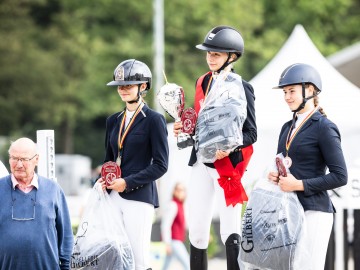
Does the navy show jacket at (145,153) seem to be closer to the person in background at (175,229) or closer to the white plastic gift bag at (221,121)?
the white plastic gift bag at (221,121)

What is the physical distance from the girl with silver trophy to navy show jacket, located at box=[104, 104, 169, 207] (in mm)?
170

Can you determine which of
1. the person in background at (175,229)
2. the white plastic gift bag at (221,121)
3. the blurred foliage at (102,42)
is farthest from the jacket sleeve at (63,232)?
the blurred foliage at (102,42)

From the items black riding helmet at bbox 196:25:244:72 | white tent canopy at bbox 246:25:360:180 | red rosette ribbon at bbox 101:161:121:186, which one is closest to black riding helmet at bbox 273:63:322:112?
black riding helmet at bbox 196:25:244:72

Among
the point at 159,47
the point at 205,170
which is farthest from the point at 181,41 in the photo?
the point at 205,170

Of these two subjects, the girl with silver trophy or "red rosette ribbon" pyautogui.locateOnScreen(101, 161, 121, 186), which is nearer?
the girl with silver trophy

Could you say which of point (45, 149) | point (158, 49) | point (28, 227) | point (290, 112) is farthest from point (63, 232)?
point (158, 49)

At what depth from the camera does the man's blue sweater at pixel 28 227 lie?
25.6 ft

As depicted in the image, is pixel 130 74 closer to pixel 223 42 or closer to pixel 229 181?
pixel 223 42

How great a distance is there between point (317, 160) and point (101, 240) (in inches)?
67.5

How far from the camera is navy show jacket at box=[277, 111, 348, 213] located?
733cm

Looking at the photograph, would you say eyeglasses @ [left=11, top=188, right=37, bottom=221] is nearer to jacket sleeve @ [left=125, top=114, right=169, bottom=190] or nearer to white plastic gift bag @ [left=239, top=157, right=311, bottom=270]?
jacket sleeve @ [left=125, top=114, right=169, bottom=190]

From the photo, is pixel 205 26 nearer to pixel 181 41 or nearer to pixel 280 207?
pixel 181 41

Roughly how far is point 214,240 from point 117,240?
35.4 ft

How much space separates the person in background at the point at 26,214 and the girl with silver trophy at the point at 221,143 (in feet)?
3.61
